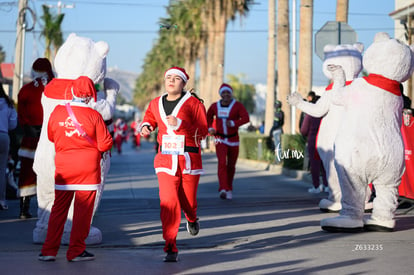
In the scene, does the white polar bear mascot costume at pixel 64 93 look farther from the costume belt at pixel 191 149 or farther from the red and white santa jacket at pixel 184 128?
the costume belt at pixel 191 149

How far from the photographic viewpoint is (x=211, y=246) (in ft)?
27.4

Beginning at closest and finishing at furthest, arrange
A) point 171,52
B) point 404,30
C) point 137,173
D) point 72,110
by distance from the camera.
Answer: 1. point 72,110
2. point 137,173
3. point 404,30
4. point 171,52

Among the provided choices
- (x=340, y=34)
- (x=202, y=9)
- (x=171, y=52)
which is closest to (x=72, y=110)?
(x=340, y=34)

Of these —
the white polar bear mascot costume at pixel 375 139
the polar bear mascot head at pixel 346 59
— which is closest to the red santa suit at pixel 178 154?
the white polar bear mascot costume at pixel 375 139

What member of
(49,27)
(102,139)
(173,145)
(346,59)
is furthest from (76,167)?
(49,27)

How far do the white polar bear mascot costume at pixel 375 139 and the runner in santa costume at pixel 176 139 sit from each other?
2026 mm

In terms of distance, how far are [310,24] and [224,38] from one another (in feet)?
67.2

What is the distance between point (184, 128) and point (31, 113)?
11.4 feet

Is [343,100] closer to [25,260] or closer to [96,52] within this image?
[96,52]

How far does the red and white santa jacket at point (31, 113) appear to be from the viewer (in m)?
10.7

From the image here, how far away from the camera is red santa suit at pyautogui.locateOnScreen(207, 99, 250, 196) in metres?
13.8

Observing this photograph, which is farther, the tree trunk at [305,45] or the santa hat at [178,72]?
the tree trunk at [305,45]

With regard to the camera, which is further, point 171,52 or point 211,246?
point 171,52

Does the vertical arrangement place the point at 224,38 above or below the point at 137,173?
above
